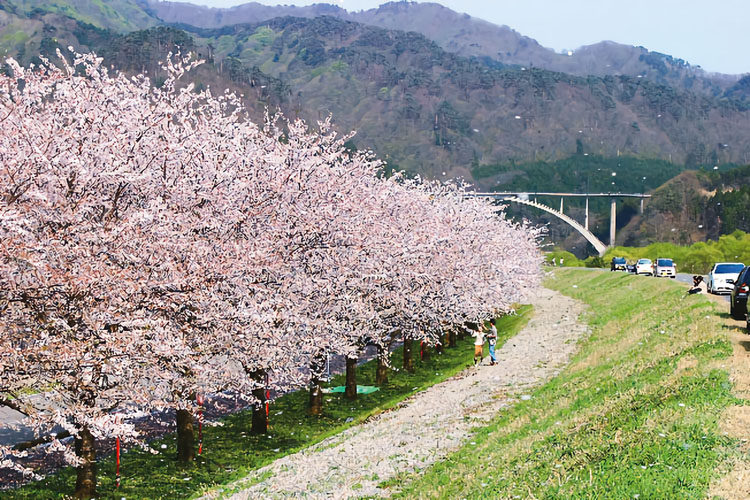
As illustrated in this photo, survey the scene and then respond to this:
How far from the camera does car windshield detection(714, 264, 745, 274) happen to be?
4500cm

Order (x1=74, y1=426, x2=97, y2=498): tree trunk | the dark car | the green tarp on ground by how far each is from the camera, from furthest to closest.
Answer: the green tarp on ground → the dark car → (x1=74, y1=426, x2=97, y2=498): tree trunk

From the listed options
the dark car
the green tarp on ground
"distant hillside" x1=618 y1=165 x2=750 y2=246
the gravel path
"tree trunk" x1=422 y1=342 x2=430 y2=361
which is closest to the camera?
the gravel path

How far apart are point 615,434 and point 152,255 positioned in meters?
10.3

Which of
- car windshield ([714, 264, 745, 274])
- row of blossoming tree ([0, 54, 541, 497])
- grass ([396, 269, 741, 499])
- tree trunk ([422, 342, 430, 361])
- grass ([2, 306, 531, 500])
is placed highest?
row of blossoming tree ([0, 54, 541, 497])

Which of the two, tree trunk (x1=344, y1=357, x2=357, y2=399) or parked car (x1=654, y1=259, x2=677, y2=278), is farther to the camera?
parked car (x1=654, y1=259, x2=677, y2=278)

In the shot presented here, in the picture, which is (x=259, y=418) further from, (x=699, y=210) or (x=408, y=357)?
(x=699, y=210)

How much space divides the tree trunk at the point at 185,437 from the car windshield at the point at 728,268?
3521 centimetres

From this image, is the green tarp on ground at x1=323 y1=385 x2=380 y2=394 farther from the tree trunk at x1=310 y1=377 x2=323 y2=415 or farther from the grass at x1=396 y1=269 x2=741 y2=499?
the grass at x1=396 y1=269 x2=741 y2=499

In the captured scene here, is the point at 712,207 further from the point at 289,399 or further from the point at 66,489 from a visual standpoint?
the point at 66,489

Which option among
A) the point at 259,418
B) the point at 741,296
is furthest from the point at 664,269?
the point at 259,418

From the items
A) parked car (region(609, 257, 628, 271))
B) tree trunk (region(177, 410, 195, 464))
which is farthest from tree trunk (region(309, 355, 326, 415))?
parked car (region(609, 257, 628, 271))

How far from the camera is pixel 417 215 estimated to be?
3984 centimetres

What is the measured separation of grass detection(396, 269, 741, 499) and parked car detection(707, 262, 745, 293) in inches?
672

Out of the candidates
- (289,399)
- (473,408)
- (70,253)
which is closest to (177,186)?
(70,253)
